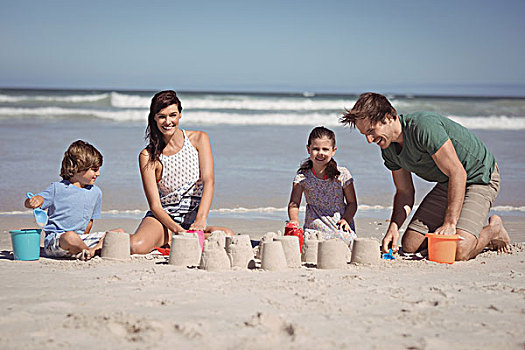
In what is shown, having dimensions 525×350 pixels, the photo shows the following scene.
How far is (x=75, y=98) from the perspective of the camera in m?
27.3

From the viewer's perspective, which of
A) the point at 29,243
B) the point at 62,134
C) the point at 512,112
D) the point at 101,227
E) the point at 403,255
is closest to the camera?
the point at 29,243

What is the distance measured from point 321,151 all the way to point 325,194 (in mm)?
408

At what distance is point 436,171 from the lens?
488cm

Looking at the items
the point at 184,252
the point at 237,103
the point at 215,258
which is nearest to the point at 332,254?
the point at 215,258

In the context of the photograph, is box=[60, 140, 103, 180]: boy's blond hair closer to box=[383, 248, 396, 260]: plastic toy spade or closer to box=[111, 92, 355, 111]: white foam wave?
box=[383, 248, 396, 260]: plastic toy spade

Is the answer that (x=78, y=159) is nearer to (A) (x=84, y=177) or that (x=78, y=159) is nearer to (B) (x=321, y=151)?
(A) (x=84, y=177)

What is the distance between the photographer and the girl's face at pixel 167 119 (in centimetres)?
514

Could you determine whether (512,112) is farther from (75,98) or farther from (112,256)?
(112,256)

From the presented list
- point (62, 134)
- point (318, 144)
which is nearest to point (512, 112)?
point (62, 134)

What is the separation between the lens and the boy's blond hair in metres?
4.69

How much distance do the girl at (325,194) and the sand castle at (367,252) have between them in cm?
83

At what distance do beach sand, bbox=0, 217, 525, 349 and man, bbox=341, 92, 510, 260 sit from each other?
0.34 m

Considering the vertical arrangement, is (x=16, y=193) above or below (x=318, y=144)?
below

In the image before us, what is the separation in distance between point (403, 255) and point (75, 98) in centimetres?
2472
